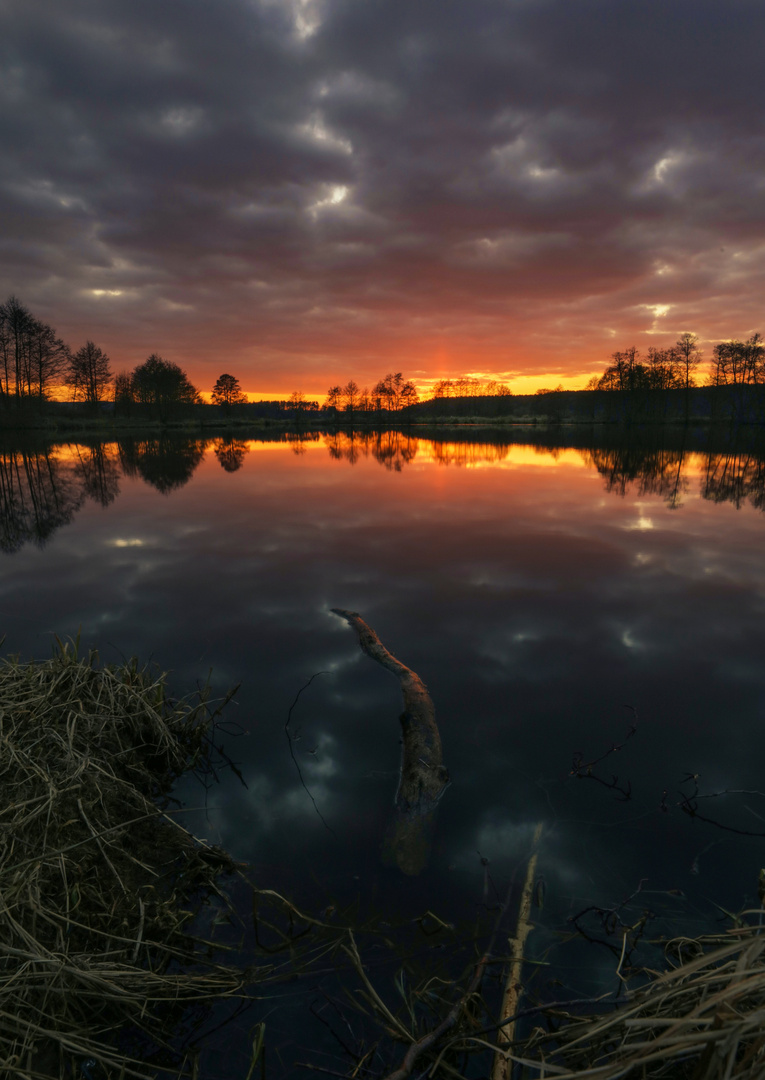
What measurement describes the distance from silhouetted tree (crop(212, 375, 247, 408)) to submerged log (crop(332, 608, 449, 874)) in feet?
437

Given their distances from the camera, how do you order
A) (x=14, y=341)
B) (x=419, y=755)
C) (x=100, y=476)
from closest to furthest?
(x=419, y=755) < (x=100, y=476) < (x=14, y=341)

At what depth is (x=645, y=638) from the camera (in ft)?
24.1

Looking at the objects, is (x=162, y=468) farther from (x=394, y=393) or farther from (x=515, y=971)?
(x=394, y=393)

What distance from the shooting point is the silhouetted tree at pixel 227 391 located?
415 ft

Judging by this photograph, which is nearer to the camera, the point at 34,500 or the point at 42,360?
the point at 34,500

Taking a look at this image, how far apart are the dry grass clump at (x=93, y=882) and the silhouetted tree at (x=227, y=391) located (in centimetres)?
13279

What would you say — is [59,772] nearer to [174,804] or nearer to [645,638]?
[174,804]

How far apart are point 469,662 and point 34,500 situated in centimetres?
1757

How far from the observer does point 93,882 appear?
3.15m

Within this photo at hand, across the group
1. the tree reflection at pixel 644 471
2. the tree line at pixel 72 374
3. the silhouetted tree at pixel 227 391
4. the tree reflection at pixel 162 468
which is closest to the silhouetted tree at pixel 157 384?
the tree line at pixel 72 374

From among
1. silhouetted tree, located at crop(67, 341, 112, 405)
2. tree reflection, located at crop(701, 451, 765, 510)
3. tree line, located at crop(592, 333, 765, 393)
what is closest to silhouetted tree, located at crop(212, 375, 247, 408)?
silhouetted tree, located at crop(67, 341, 112, 405)

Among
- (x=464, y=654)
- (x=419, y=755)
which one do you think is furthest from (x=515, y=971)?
(x=464, y=654)

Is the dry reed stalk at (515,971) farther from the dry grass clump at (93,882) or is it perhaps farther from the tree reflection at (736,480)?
the tree reflection at (736,480)

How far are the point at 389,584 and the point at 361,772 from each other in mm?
5163
